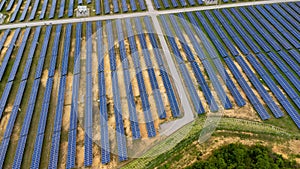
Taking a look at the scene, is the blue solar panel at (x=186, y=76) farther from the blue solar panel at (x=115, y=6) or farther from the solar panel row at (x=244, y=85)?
the blue solar panel at (x=115, y=6)

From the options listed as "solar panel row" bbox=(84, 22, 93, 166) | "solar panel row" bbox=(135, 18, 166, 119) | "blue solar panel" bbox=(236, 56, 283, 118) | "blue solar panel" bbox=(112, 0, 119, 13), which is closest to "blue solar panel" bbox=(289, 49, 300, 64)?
"blue solar panel" bbox=(236, 56, 283, 118)

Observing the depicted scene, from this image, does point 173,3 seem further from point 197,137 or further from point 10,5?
point 10,5

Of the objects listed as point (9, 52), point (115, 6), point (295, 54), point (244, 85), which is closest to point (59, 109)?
point (9, 52)

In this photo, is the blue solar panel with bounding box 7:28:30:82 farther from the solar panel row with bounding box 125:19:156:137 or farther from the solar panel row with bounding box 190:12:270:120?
the solar panel row with bounding box 190:12:270:120

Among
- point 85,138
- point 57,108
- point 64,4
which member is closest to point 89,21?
point 64,4

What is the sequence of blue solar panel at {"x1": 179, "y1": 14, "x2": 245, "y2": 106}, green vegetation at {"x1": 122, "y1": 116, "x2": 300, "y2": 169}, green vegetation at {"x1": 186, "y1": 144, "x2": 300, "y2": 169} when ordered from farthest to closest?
blue solar panel at {"x1": 179, "y1": 14, "x2": 245, "y2": 106} < green vegetation at {"x1": 122, "y1": 116, "x2": 300, "y2": 169} < green vegetation at {"x1": 186, "y1": 144, "x2": 300, "y2": 169}

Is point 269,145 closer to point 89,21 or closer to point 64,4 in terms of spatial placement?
point 89,21
